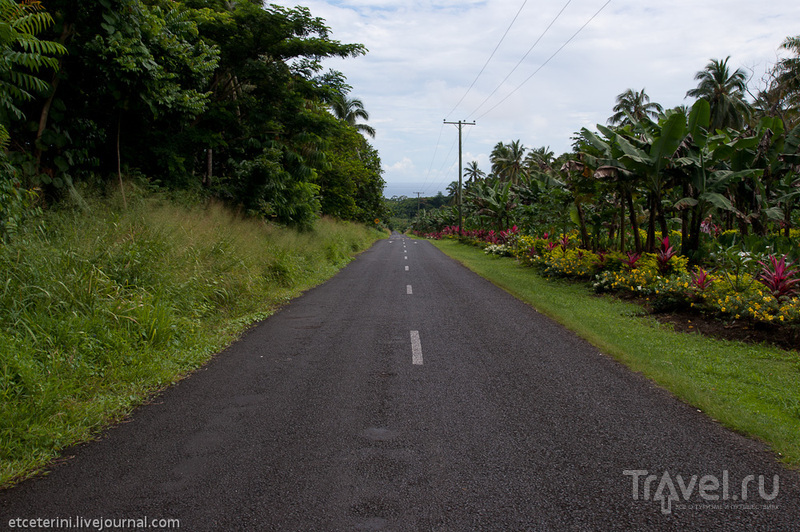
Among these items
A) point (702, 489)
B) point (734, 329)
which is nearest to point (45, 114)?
point (702, 489)

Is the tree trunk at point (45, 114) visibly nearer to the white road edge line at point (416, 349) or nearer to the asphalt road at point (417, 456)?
the asphalt road at point (417, 456)

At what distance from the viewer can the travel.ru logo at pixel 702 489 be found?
3176 millimetres

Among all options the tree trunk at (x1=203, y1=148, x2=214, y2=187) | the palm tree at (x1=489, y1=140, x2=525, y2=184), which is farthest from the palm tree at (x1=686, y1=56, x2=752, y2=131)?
the tree trunk at (x1=203, y1=148, x2=214, y2=187)

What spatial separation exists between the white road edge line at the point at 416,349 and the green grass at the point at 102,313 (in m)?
2.74

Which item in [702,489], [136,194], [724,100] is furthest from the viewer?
[724,100]

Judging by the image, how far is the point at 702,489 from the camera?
131 inches

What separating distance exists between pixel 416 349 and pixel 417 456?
317 centimetres

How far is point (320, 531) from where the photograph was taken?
2859 mm

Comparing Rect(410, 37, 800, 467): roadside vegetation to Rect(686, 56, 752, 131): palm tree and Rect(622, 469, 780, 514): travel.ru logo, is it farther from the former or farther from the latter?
Rect(686, 56, 752, 131): palm tree

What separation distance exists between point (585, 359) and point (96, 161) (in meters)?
11.2

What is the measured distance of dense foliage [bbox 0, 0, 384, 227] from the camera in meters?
8.56

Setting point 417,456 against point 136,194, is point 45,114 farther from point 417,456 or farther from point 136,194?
point 417,456

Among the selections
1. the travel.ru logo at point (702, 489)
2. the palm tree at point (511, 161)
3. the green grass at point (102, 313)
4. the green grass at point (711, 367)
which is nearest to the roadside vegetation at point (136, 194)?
the green grass at point (102, 313)

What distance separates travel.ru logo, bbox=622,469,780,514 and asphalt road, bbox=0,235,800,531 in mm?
12
